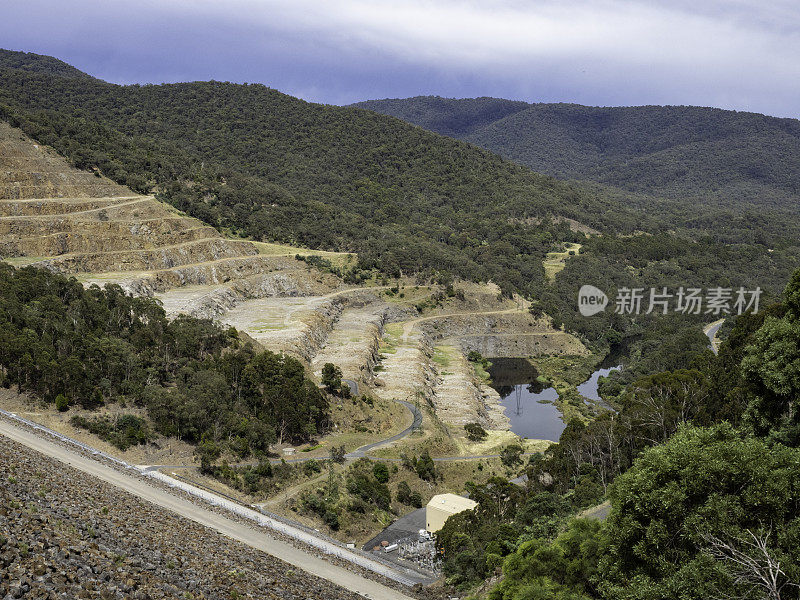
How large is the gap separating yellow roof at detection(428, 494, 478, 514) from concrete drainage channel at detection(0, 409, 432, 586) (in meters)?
7.69

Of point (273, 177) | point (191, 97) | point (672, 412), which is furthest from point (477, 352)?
point (191, 97)

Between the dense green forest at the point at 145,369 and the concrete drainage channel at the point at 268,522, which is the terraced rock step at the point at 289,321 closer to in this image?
the dense green forest at the point at 145,369

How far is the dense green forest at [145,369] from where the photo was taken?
43500 millimetres

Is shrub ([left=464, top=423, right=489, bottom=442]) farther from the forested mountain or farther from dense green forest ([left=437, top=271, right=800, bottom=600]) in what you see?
the forested mountain

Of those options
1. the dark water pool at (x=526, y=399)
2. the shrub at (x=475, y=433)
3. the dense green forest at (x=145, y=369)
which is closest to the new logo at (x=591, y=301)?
the dark water pool at (x=526, y=399)

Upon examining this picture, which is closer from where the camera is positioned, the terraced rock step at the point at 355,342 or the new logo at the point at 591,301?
the terraced rock step at the point at 355,342

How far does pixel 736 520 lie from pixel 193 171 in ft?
383

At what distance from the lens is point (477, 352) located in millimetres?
104812

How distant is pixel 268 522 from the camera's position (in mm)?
33062

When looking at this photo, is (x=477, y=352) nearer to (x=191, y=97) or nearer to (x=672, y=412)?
(x=672, y=412)

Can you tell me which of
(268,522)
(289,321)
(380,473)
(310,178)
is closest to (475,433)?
(380,473)

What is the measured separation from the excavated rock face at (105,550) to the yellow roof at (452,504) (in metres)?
17.0

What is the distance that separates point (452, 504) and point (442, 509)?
3.14 ft

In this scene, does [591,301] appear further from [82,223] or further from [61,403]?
[61,403]
